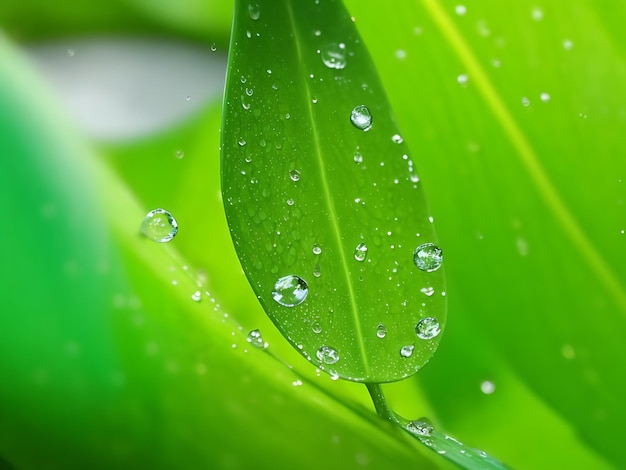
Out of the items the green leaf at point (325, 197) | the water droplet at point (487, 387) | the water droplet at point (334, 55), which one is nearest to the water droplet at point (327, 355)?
the green leaf at point (325, 197)

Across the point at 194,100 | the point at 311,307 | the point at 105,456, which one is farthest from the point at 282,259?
the point at 194,100

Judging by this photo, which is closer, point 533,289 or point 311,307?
point 311,307

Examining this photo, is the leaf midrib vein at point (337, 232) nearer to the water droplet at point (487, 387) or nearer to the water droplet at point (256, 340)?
the water droplet at point (256, 340)

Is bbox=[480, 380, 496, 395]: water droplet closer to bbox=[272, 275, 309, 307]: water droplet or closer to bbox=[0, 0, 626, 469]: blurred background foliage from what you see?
bbox=[0, 0, 626, 469]: blurred background foliage

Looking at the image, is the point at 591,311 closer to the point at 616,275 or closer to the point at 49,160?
the point at 616,275

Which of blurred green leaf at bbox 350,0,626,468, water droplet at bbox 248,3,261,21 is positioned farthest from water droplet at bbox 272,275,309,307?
blurred green leaf at bbox 350,0,626,468
